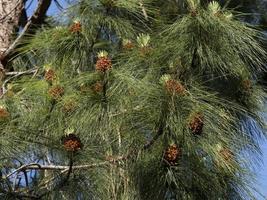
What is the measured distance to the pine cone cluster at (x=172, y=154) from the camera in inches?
72.9

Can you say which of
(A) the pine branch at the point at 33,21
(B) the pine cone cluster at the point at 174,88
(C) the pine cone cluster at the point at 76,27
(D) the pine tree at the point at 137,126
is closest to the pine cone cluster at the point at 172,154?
Result: (D) the pine tree at the point at 137,126

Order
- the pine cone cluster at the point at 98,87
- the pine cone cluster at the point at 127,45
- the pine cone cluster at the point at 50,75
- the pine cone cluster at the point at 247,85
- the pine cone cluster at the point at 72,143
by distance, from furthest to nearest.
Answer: the pine cone cluster at the point at 247,85 < the pine cone cluster at the point at 127,45 < the pine cone cluster at the point at 50,75 < the pine cone cluster at the point at 98,87 < the pine cone cluster at the point at 72,143

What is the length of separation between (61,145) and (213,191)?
43 cm

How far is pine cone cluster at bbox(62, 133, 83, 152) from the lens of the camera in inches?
70.1

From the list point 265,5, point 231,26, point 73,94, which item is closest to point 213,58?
point 231,26

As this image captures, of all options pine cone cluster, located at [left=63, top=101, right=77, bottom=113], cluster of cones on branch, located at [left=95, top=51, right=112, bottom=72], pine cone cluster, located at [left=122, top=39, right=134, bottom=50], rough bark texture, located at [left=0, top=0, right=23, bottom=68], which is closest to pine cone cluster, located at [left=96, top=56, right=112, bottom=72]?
cluster of cones on branch, located at [left=95, top=51, right=112, bottom=72]

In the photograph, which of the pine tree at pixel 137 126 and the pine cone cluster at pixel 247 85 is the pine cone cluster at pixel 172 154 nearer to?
the pine tree at pixel 137 126

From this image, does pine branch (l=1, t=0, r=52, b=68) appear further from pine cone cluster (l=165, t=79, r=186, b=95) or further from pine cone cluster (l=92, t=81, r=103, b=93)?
pine cone cluster (l=165, t=79, r=186, b=95)

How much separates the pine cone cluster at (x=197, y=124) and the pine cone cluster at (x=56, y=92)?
0.36m

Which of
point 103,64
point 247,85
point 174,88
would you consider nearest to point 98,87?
point 103,64

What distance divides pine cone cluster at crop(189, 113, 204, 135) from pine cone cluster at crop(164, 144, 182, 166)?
0.06 m

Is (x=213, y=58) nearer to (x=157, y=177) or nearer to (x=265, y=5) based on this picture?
(x=157, y=177)

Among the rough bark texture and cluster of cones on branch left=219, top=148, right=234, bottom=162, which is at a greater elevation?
cluster of cones on branch left=219, top=148, right=234, bottom=162

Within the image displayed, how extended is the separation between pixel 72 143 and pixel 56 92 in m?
0.23
